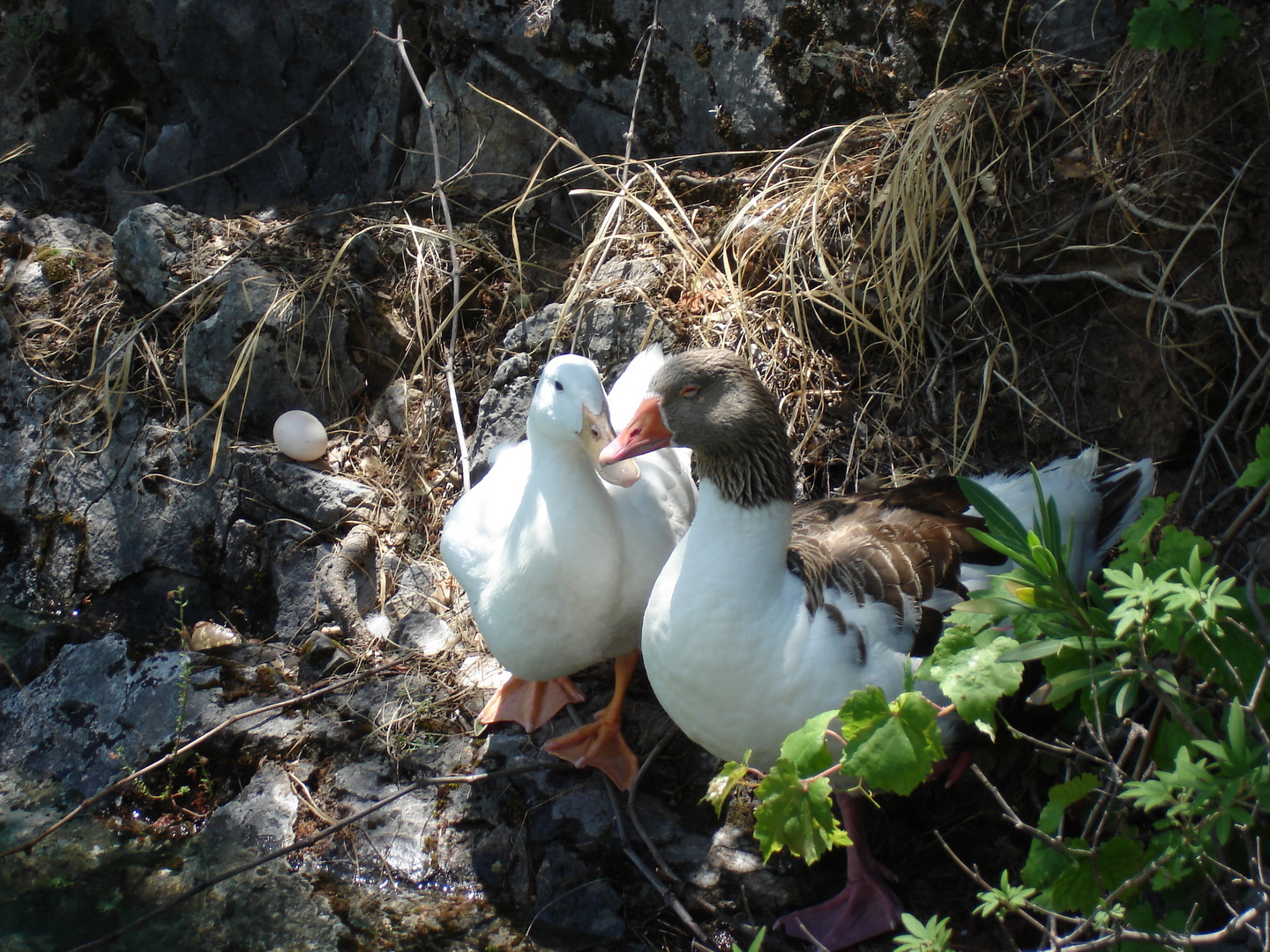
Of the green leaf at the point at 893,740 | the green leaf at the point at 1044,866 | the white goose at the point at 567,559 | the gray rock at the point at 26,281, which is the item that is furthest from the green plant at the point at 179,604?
the green leaf at the point at 1044,866

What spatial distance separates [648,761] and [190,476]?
2644mm

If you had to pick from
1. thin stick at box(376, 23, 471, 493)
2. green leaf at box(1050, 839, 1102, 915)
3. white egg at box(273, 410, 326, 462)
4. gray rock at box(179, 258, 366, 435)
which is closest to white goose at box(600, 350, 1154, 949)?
green leaf at box(1050, 839, 1102, 915)

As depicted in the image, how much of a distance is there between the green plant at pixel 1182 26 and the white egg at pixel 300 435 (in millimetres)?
3314

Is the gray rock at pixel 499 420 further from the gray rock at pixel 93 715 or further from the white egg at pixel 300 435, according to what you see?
the gray rock at pixel 93 715

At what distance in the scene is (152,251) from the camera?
4621 mm

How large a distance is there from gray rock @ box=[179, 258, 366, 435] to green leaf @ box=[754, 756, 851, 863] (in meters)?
3.41

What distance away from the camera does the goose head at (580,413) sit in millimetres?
2979

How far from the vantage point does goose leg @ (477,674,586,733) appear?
10.9 ft

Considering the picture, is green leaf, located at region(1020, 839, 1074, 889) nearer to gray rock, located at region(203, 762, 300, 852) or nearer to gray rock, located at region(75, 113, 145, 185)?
gray rock, located at region(203, 762, 300, 852)

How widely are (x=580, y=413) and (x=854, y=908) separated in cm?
160

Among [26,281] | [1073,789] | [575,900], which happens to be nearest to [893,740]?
[1073,789]

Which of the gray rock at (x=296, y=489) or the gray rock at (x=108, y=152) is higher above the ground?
the gray rock at (x=108, y=152)

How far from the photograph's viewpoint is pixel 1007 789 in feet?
9.41

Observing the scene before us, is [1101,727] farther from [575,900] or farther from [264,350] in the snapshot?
[264,350]
